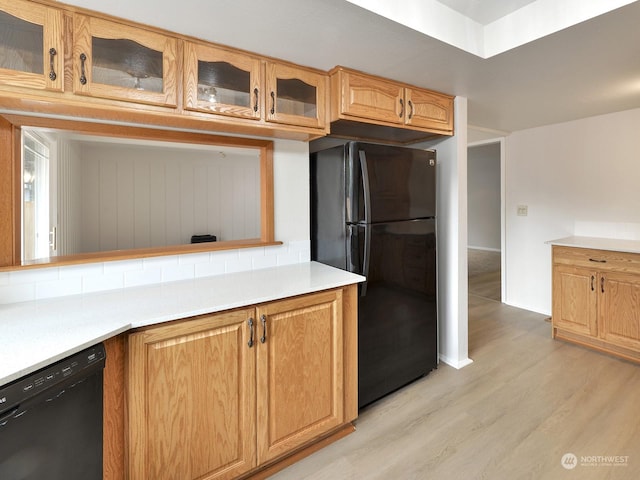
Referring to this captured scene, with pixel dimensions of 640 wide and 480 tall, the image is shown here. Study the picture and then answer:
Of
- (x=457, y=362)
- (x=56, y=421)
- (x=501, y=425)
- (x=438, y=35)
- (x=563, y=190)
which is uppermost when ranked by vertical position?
(x=438, y=35)

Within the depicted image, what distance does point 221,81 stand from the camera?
165cm

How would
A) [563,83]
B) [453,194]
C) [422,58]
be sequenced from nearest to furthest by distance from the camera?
[422,58], [563,83], [453,194]

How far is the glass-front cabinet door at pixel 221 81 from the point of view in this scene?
1.55 meters

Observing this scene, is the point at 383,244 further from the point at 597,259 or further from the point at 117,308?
the point at 597,259

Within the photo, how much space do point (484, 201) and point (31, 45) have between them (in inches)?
329

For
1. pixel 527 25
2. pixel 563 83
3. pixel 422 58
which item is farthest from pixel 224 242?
pixel 563 83

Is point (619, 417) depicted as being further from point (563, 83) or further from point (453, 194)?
point (563, 83)

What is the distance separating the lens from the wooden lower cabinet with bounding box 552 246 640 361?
100 inches

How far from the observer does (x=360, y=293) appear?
1.93m

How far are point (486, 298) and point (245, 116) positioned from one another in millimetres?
3923

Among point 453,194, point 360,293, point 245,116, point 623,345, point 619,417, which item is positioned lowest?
point 619,417

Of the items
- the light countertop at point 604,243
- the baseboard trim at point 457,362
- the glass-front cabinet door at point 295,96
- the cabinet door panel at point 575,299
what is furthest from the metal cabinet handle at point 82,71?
the cabinet door panel at point 575,299

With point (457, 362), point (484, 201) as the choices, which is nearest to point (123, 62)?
point (457, 362)

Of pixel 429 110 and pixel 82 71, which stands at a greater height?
pixel 429 110
